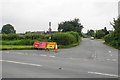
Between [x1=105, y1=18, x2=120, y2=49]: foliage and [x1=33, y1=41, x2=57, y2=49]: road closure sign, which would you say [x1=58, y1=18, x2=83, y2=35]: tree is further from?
[x1=33, y1=41, x2=57, y2=49]: road closure sign

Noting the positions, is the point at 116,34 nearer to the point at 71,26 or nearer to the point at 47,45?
the point at 47,45

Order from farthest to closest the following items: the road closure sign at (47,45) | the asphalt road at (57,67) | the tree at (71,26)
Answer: the tree at (71,26) < the road closure sign at (47,45) < the asphalt road at (57,67)

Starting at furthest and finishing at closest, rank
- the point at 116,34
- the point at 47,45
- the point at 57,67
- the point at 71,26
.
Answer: the point at 71,26 < the point at 116,34 < the point at 47,45 < the point at 57,67

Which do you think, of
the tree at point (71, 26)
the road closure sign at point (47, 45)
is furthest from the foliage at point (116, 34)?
the tree at point (71, 26)

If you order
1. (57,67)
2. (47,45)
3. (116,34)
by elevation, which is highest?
(116,34)

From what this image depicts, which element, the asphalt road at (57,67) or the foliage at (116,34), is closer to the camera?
the asphalt road at (57,67)

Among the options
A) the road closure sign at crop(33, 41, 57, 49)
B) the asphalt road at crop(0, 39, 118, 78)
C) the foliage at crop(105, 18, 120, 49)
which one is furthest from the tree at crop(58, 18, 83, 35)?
the asphalt road at crop(0, 39, 118, 78)

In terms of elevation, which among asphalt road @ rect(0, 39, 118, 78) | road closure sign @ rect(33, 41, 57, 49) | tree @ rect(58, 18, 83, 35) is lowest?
asphalt road @ rect(0, 39, 118, 78)

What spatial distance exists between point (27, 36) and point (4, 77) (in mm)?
20776

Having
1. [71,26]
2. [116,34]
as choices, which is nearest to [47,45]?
[116,34]

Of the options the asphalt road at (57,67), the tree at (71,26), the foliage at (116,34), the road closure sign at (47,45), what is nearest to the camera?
the asphalt road at (57,67)

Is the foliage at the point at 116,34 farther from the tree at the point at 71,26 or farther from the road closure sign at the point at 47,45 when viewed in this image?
the tree at the point at 71,26

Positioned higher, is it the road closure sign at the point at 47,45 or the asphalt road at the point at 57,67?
the road closure sign at the point at 47,45

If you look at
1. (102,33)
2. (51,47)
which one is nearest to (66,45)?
(51,47)
